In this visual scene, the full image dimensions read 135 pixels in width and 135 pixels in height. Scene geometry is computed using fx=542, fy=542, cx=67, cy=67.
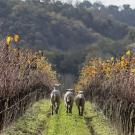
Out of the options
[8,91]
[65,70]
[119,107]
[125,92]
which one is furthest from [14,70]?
[65,70]

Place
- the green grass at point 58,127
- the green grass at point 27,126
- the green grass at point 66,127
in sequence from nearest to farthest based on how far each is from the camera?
the green grass at point 27,126, the green grass at point 58,127, the green grass at point 66,127

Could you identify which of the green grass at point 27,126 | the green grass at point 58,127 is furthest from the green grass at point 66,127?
the green grass at point 27,126

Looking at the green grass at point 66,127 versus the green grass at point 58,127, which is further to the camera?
the green grass at point 66,127

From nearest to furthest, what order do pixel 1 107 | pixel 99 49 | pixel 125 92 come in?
pixel 1 107, pixel 125 92, pixel 99 49

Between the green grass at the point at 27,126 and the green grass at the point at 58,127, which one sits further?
the green grass at the point at 58,127

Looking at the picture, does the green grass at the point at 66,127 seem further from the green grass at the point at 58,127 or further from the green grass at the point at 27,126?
the green grass at the point at 27,126

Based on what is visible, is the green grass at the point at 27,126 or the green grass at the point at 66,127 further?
the green grass at the point at 66,127

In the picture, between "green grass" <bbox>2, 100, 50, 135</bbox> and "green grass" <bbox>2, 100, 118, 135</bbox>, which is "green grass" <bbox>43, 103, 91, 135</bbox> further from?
"green grass" <bbox>2, 100, 50, 135</bbox>

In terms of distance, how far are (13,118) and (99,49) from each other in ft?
526

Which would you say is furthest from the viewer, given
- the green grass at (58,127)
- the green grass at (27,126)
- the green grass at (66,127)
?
the green grass at (66,127)

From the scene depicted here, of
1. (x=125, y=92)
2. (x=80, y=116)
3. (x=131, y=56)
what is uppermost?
(x=131, y=56)

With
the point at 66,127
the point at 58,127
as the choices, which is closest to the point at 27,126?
the point at 58,127

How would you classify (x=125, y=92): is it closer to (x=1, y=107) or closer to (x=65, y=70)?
(x=1, y=107)

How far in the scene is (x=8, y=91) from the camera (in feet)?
88.7
